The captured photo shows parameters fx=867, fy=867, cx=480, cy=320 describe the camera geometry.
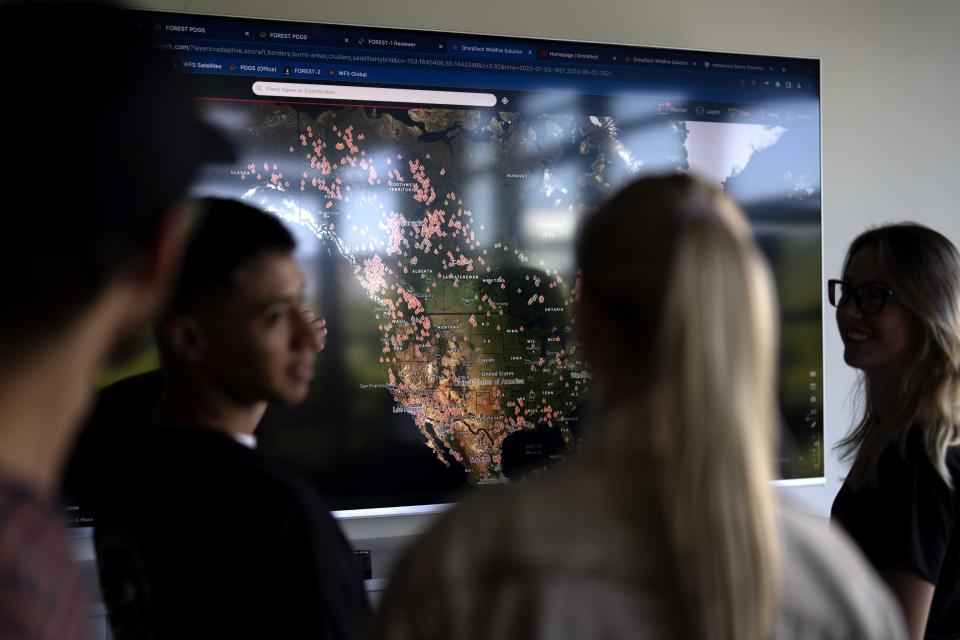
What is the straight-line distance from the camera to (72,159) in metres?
0.57

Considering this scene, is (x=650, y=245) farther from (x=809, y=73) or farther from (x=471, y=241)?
(x=809, y=73)

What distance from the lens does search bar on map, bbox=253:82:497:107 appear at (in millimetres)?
2707

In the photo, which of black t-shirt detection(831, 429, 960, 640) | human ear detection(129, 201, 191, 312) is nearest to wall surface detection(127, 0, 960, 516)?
black t-shirt detection(831, 429, 960, 640)

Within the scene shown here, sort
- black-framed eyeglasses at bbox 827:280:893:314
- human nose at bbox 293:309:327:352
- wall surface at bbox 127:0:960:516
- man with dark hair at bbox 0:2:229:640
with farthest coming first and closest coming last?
wall surface at bbox 127:0:960:516 → black-framed eyeglasses at bbox 827:280:893:314 → human nose at bbox 293:309:327:352 → man with dark hair at bbox 0:2:229:640

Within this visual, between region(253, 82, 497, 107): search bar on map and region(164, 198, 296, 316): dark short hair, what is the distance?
1.48m

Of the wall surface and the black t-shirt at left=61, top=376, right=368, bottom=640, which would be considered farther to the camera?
the wall surface

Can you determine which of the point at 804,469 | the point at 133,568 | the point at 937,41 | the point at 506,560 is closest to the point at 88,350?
the point at 506,560

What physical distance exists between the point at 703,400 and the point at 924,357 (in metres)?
1.34

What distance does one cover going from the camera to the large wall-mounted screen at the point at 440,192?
2.71 m

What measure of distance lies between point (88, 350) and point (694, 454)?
55 cm

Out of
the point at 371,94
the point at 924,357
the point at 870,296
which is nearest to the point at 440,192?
the point at 371,94

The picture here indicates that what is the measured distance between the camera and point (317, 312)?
274 centimetres

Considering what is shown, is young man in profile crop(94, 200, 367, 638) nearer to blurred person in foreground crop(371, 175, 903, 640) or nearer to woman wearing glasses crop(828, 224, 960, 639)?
blurred person in foreground crop(371, 175, 903, 640)

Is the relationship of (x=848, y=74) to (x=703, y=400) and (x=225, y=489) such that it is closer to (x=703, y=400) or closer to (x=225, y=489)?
(x=703, y=400)
